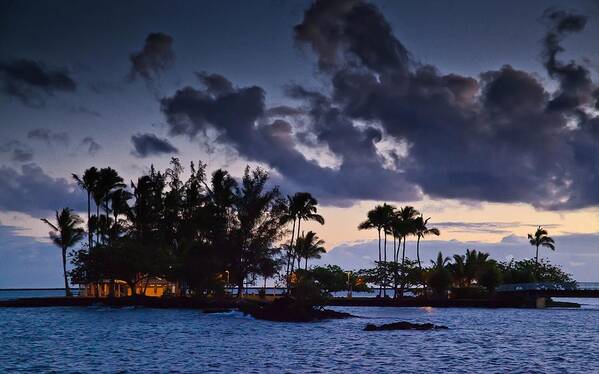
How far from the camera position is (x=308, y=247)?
125 m

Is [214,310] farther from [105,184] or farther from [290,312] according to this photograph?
[105,184]

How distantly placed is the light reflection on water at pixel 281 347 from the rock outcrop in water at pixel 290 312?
13.4ft

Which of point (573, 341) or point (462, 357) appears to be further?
point (573, 341)

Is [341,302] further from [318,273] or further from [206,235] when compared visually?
[206,235]

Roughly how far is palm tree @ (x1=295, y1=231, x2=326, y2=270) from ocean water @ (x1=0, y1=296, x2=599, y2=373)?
53.7m

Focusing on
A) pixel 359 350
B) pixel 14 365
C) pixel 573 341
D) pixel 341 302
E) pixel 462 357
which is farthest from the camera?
pixel 341 302

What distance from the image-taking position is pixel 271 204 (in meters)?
104

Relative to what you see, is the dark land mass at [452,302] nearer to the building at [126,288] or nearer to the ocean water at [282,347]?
the building at [126,288]

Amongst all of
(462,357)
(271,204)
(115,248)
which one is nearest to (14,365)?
(462,357)

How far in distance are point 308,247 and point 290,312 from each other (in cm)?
5023

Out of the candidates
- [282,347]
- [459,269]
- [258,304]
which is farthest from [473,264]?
[282,347]

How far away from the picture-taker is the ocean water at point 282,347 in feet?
118

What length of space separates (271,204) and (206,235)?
39.5 feet

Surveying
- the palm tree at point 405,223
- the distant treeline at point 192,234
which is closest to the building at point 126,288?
the distant treeline at point 192,234
